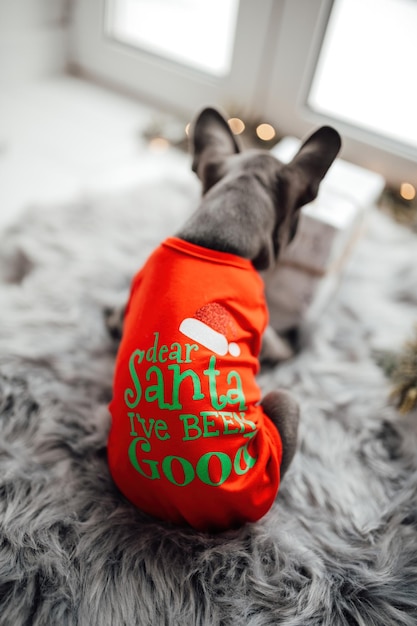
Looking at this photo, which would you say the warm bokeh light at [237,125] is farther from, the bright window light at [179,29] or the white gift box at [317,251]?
the white gift box at [317,251]

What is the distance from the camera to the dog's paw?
109 cm

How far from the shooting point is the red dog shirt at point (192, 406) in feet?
2.45

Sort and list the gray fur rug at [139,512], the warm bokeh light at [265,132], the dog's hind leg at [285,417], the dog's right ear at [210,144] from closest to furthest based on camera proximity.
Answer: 1. the gray fur rug at [139,512]
2. the dog's hind leg at [285,417]
3. the dog's right ear at [210,144]
4. the warm bokeh light at [265,132]

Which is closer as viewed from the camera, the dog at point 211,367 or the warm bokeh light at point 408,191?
the dog at point 211,367

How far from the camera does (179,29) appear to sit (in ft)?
5.69

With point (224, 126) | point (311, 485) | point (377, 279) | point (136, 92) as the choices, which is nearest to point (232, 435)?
point (311, 485)

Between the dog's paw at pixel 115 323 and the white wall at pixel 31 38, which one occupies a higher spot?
the white wall at pixel 31 38

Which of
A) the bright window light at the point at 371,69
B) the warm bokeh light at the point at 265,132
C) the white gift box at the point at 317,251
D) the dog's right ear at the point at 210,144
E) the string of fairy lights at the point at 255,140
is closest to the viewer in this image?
the dog's right ear at the point at 210,144

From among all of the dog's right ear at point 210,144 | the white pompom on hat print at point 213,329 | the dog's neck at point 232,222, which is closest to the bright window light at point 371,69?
the dog's right ear at point 210,144

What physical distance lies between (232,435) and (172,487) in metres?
0.11

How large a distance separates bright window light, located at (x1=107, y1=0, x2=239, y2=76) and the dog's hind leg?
3.94 ft

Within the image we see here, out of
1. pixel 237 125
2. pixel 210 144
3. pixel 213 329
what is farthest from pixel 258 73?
pixel 213 329

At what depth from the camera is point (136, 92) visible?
6.28ft

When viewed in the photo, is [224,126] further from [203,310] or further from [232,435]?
[232,435]
